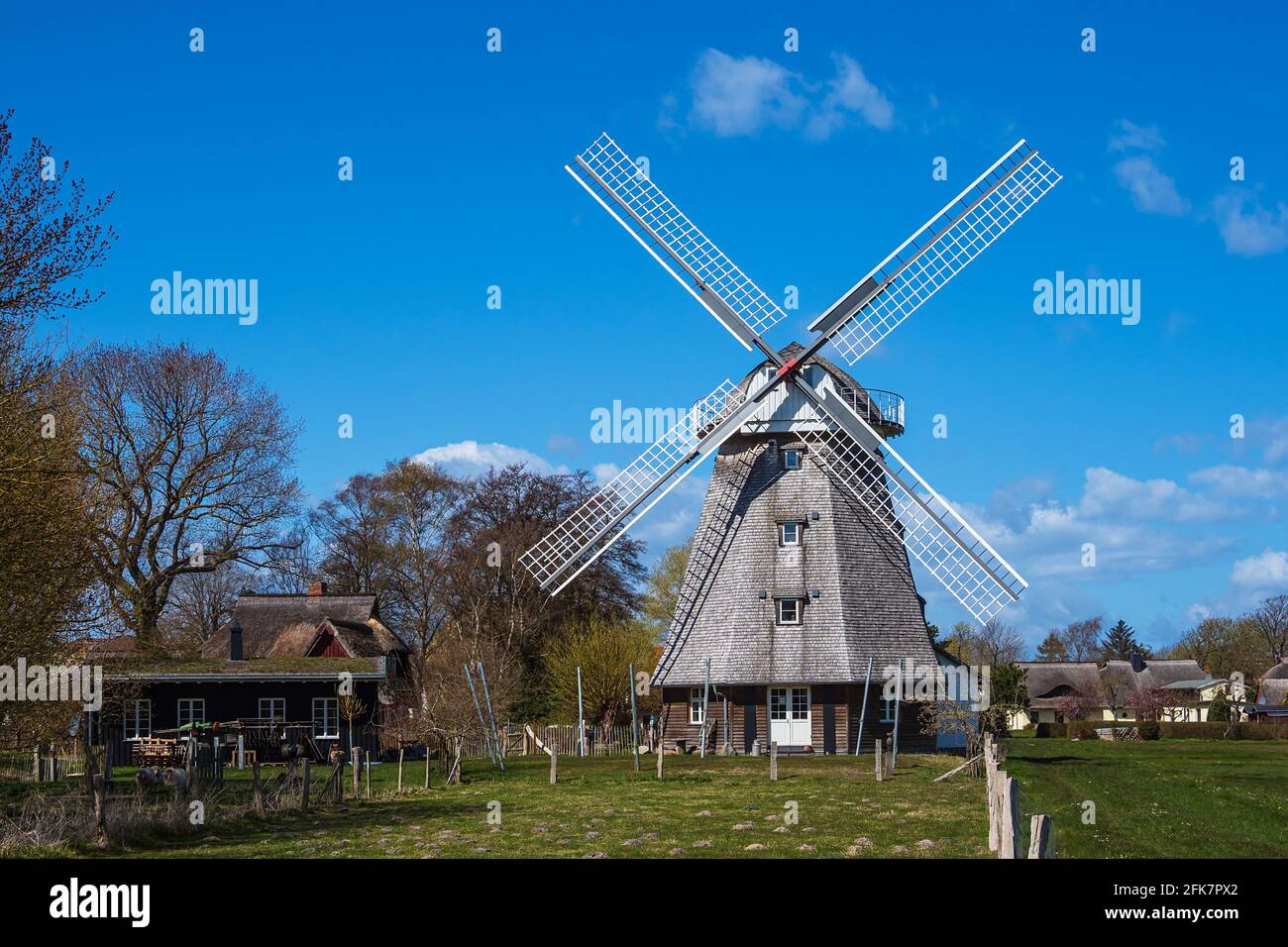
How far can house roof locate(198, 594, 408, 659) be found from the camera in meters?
51.9

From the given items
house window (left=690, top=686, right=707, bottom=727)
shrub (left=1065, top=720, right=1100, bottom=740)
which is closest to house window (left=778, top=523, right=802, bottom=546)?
house window (left=690, top=686, right=707, bottom=727)

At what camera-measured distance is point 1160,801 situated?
2600 cm

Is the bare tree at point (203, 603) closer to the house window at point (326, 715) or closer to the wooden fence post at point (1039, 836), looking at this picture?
the house window at point (326, 715)

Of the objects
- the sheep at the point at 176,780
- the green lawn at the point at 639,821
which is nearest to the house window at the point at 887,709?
the green lawn at the point at 639,821

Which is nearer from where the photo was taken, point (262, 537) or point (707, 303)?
point (707, 303)

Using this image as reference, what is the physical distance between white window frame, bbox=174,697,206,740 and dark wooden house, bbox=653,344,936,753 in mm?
14152

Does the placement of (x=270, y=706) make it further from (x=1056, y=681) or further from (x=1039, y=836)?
(x=1056, y=681)

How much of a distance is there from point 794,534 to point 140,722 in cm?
2073

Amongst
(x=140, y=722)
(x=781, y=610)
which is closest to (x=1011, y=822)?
(x=781, y=610)

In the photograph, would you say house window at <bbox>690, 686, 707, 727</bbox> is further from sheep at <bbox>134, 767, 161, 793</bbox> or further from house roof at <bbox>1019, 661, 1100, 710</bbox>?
house roof at <bbox>1019, 661, 1100, 710</bbox>
